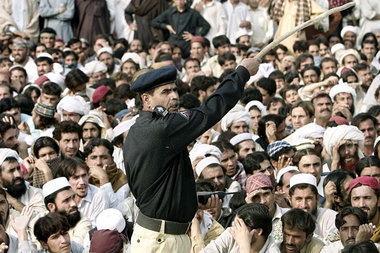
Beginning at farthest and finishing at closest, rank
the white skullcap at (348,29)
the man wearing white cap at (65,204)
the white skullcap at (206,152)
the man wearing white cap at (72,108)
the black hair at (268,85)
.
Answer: the white skullcap at (348,29) < the black hair at (268,85) < the man wearing white cap at (72,108) < the white skullcap at (206,152) < the man wearing white cap at (65,204)

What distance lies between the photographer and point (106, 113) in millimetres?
11992

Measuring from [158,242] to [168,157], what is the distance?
1.69 feet

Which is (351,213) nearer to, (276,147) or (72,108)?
(276,147)

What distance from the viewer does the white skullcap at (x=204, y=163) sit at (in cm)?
910

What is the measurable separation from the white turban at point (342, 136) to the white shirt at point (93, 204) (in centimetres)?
260

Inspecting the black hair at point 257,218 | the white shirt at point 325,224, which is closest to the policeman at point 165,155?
the black hair at point 257,218

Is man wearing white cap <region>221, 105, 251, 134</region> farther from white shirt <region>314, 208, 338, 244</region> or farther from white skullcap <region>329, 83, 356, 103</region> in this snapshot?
white shirt <region>314, 208, 338, 244</region>

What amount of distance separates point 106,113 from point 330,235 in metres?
4.82

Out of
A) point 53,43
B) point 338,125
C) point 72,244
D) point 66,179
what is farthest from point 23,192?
point 53,43

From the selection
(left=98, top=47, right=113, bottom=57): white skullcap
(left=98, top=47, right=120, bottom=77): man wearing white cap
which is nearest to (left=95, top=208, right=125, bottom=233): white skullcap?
(left=98, top=47, right=120, bottom=77): man wearing white cap

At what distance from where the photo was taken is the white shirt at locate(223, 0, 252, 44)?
704 inches

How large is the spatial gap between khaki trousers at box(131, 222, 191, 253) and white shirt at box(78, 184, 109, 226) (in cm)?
310

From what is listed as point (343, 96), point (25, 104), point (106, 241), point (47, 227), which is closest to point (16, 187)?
point (47, 227)

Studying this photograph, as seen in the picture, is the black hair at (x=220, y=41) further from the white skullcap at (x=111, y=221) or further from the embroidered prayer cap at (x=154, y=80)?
the embroidered prayer cap at (x=154, y=80)
